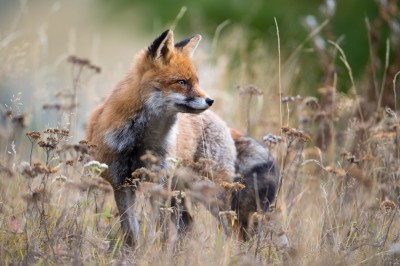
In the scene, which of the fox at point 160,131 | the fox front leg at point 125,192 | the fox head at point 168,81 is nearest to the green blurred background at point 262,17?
the fox at point 160,131

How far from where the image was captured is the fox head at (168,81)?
6195mm

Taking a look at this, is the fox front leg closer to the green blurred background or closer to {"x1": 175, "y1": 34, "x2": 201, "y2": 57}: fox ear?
{"x1": 175, "y1": 34, "x2": 201, "y2": 57}: fox ear

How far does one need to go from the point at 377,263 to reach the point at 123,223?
7.58 feet

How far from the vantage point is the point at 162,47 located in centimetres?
640

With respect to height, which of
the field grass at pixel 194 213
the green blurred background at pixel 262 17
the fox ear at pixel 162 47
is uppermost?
the green blurred background at pixel 262 17

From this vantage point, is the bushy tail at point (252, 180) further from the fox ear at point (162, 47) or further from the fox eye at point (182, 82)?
the fox ear at point (162, 47)

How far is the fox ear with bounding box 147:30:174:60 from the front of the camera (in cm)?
629

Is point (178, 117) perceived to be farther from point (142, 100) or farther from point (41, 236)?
point (41, 236)

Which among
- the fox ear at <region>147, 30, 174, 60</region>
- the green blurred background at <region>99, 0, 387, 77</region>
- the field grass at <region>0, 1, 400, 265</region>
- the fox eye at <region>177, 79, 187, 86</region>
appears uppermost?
the green blurred background at <region>99, 0, 387, 77</region>

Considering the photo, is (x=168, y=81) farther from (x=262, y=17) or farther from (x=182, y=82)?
(x=262, y=17)

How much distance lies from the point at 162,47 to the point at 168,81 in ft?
1.16

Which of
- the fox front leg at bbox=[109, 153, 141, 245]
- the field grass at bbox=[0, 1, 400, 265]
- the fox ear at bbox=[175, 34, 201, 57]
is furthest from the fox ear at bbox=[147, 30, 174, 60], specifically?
the fox front leg at bbox=[109, 153, 141, 245]

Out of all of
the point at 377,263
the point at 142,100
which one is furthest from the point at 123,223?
the point at 377,263

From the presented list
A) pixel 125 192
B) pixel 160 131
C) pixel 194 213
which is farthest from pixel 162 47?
pixel 194 213
